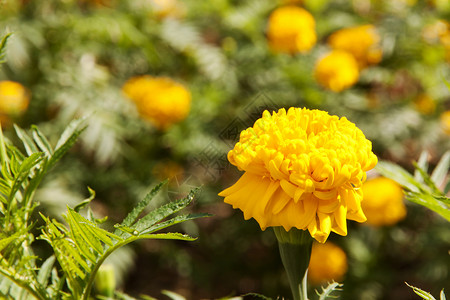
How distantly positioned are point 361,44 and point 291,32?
14.6 inches

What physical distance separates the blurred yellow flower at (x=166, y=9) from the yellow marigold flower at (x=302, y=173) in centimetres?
233

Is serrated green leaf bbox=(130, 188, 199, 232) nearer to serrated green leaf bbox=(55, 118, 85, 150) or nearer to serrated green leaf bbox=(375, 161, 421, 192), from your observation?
serrated green leaf bbox=(55, 118, 85, 150)

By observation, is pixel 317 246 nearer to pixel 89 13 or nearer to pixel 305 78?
pixel 305 78

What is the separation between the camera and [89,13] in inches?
108

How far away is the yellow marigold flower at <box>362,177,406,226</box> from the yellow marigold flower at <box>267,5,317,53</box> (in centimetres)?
83

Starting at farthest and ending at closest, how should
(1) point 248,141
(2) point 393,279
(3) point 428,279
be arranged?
(2) point 393,279, (3) point 428,279, (1) point 248,141

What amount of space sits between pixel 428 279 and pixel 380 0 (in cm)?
166

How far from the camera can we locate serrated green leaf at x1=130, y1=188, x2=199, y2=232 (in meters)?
0.58

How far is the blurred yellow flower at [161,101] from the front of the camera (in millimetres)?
2348

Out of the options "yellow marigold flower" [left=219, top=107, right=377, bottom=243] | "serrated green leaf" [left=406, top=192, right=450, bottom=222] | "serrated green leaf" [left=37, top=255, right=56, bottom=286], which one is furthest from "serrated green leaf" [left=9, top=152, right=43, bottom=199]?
"serrated green leaf" [left=406, top=192, right=450, bottom=222]

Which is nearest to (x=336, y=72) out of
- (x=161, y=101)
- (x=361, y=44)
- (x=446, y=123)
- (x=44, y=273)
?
(x=361, y=44)

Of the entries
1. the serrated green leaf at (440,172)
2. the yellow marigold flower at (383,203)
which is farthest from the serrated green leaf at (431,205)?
the yellow marigold flower at (383,203)

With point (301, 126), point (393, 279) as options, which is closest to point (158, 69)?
point (393, 279)

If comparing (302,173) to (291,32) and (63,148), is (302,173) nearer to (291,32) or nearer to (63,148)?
(63,148)
